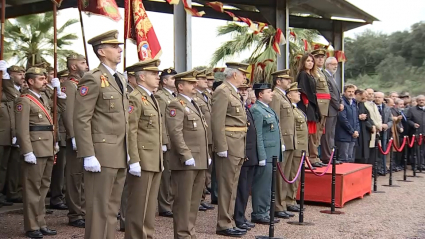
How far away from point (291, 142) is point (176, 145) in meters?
2.71

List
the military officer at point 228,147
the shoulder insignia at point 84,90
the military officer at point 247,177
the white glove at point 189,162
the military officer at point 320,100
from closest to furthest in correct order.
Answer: the shoulder insignia at point 84,90 → the white glove at point 189,162 → the military officer at point 228,147 → the military officer at point 247,177 → the military officer at point 320,100

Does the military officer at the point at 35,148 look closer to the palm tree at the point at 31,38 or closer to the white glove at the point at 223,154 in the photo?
the white glove at the point at 223,154

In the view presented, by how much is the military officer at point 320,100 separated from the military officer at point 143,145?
4.29 metres

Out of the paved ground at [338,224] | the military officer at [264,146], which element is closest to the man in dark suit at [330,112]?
the paved ground at [338,224]

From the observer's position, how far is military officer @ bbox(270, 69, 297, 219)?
26.2 feet

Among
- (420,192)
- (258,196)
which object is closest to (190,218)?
(258,196)

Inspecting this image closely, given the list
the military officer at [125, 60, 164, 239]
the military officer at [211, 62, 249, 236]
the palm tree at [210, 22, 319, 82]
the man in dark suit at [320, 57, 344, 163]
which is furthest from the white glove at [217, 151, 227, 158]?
the palm tree at [210, 22, 319, 82]

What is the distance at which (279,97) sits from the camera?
26.4 feet

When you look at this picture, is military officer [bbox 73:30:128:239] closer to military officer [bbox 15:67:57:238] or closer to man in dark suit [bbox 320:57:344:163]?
military officer [bbox 15:67:57:238]

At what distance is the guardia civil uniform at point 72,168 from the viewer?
702 cm

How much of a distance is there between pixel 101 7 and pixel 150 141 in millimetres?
2823

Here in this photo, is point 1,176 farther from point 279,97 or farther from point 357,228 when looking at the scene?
point 357,228

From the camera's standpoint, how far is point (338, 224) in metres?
7.54

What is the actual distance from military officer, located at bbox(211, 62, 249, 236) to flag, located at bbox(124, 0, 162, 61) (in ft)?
6.21
